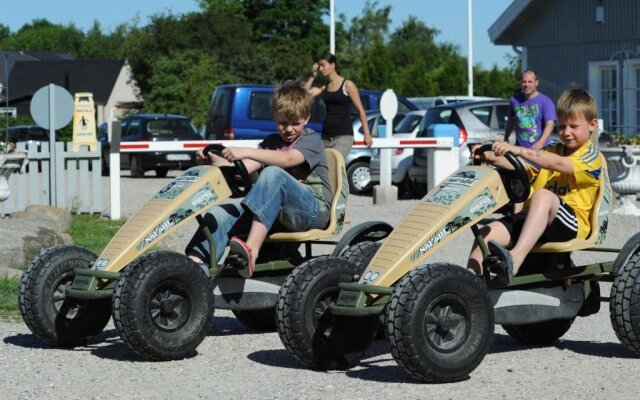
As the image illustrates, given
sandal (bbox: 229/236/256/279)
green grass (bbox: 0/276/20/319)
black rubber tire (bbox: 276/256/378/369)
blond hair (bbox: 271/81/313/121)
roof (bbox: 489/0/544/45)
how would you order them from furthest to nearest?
roof (bbox: 489/0/544/45), green grass (bbox: 0/276/20/319), blond hair (bbox: 271/81/313/121), sandal (bbox: 229/236/256/279), black rubber tire (bbox: 276/256/378/369)

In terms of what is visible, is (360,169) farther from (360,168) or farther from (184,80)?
(184,80)

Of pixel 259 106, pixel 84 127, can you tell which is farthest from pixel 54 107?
pixel 259 106

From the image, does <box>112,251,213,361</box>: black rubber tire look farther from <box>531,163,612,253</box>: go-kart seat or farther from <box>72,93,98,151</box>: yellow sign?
<box>72,93,98,151</box>: yellow sign

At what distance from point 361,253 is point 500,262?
3.69 feet

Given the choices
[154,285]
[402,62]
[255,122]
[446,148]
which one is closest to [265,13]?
[402,62]

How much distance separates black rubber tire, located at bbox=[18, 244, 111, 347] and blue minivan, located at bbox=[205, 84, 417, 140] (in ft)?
54.1

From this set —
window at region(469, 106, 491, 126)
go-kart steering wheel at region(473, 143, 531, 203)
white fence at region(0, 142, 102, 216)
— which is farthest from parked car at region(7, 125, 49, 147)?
go-kart steering wheel at region(473, 143, 531, 203)

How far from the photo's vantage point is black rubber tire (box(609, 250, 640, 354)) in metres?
7.31

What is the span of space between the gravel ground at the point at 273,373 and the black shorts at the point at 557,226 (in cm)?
65

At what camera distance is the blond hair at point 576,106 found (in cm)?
765

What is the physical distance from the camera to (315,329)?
720 cm

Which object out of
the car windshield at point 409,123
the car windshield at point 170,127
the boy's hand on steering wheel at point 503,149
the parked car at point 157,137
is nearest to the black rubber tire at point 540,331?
the boy's hand on steering wheel at point 503,149

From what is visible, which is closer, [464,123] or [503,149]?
[503,149]

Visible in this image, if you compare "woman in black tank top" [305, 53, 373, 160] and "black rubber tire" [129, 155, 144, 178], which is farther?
"black rubber tire" [129, 155, 144, 178]
